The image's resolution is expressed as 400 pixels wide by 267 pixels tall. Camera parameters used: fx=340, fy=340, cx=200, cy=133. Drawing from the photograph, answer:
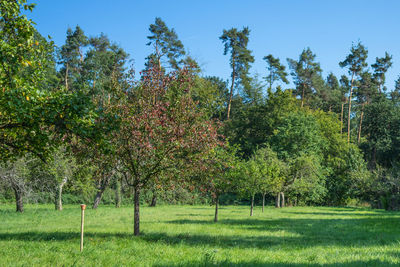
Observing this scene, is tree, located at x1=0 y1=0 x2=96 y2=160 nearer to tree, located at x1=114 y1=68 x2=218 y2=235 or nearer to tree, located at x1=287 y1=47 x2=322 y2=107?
tree, located at x1=114 y1=68 x2=218 y2=235

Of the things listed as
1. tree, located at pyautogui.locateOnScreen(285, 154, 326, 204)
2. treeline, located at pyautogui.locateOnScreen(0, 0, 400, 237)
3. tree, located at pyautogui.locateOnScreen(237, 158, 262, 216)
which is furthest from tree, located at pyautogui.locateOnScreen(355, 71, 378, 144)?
tree, located at pyautogui.locateOnScreen(237, 158, 262, 216)

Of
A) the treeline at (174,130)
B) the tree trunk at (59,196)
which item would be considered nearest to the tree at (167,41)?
the treeline at (174,130)

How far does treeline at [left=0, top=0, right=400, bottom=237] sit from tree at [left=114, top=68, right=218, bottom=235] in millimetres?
48

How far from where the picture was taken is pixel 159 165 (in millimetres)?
13273

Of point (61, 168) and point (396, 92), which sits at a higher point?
point (396, 92)

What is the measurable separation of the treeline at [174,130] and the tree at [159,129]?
48 mm

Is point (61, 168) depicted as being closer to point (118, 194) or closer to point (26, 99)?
point (118, 194)

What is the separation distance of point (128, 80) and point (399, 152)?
53509 millimetres

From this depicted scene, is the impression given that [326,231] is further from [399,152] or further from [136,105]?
[399,152]

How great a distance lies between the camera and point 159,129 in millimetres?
12773

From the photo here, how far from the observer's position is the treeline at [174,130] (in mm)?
9312

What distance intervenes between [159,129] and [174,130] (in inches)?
24.6

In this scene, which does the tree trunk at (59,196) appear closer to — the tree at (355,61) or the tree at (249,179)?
the tree at (249,179)

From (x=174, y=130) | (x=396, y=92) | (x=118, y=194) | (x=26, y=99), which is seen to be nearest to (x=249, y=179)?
(x=174, y=130)
